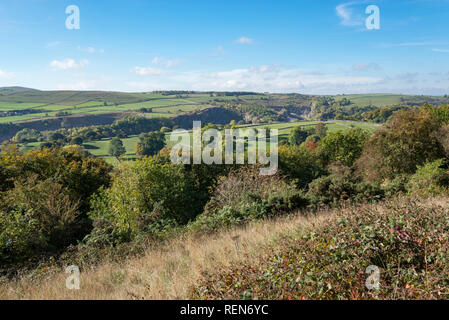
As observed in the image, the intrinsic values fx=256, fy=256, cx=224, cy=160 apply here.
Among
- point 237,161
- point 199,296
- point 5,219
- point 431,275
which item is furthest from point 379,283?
point 237,161

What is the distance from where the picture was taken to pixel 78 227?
12.6 metres

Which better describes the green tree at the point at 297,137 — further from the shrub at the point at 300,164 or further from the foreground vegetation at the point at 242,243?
the foreground vegetation at the point at 242,243

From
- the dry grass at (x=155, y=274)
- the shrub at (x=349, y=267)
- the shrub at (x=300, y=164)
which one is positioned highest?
the shrub at (x=349, y=267)

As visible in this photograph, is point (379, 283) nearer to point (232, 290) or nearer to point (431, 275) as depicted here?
point (431, 275)

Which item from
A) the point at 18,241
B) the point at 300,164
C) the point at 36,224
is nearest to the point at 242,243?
the point at 18,241

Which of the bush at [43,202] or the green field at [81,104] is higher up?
the green field at [81,104]

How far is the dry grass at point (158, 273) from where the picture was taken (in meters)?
3.89

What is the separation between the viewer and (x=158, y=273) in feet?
15.0

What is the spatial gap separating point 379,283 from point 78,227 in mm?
13272

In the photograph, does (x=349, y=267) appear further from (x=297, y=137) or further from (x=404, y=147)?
(x=297, y=137)

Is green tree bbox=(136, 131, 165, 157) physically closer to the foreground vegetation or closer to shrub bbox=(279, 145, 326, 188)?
shrub bbox=(279, 145, 326, 188)

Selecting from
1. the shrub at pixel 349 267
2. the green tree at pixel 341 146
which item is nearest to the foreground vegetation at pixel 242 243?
the shrub at pixel 349 267

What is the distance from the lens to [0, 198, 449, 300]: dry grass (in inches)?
153

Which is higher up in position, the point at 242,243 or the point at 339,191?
the point at 242,243
